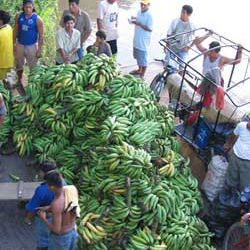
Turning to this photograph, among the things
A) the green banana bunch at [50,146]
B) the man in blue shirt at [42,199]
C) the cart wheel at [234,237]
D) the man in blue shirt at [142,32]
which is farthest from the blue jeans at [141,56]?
the man in blue shirt at [42,199]

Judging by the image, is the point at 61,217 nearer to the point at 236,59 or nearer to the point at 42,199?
the point at 42,199

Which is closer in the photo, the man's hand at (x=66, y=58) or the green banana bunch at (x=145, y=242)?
the green banana bunch at (x=145, y=242)

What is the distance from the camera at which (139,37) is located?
413 inches

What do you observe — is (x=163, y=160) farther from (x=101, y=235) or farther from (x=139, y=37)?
(x=139, y=37)

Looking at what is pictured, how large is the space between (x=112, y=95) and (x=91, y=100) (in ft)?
1.13

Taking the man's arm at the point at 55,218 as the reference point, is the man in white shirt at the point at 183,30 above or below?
above

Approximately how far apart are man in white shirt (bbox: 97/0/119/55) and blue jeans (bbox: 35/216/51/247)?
5.08 metres

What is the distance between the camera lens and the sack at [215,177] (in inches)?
291

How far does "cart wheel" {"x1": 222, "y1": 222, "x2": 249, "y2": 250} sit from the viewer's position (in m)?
6.75

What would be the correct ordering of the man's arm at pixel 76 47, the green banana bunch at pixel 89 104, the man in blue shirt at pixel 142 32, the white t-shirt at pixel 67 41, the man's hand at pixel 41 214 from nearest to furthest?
the man's hand at pixel 41 214 < the green banana bunch at pixel 89 104 < the white t-shirt at pixel 67 41 < the man's arm at pixel 76 47 < the man in blue shirt at pixel 142 32

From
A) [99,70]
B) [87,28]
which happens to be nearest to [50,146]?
[99,70]

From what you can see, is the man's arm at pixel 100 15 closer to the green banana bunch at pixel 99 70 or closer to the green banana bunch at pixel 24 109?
the green banana bunch at pixel 99 70

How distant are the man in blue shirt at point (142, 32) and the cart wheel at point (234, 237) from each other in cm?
474

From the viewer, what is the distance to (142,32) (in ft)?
34.2
